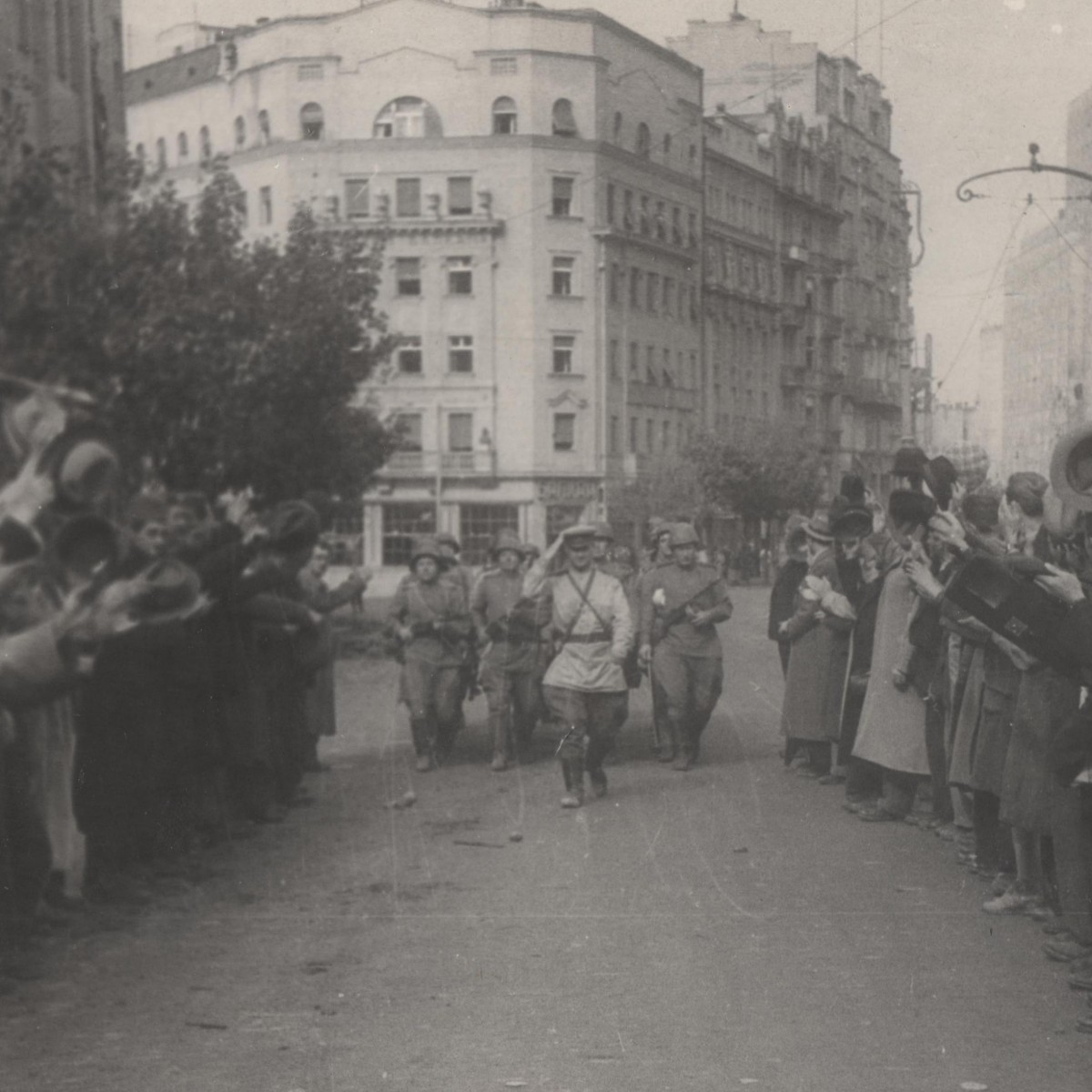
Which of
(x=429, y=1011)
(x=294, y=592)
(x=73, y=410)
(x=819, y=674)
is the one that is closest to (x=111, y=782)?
(x=429, y=1011)

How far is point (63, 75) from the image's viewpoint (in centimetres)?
263

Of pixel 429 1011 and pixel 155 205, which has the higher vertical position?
pixel 155 205

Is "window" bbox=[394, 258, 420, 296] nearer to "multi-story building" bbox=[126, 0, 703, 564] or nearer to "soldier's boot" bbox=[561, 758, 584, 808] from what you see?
"multi-story building" bbox=[126, 0, 703, 564]

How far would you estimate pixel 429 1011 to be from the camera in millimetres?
6074

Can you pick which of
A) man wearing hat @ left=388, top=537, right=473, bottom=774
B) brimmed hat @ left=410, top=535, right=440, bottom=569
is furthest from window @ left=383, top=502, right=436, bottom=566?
man wearing hat @ left=388, top=537, right=473, bottom=774

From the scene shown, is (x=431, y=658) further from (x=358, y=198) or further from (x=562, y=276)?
(x=358, y=198)

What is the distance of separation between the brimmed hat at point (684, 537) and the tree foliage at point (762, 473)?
17582 mm

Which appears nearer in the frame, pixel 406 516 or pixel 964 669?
pixel 406 516

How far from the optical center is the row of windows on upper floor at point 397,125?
11.1ft

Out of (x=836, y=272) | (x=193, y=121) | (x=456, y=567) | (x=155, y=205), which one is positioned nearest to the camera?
(x=155, y=205)

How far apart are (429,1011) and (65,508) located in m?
4.84

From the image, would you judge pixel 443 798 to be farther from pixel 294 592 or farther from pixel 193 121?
pixel 294 592

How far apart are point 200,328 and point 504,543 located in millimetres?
10710

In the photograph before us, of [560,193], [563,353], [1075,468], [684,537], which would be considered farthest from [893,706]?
[560,193]
